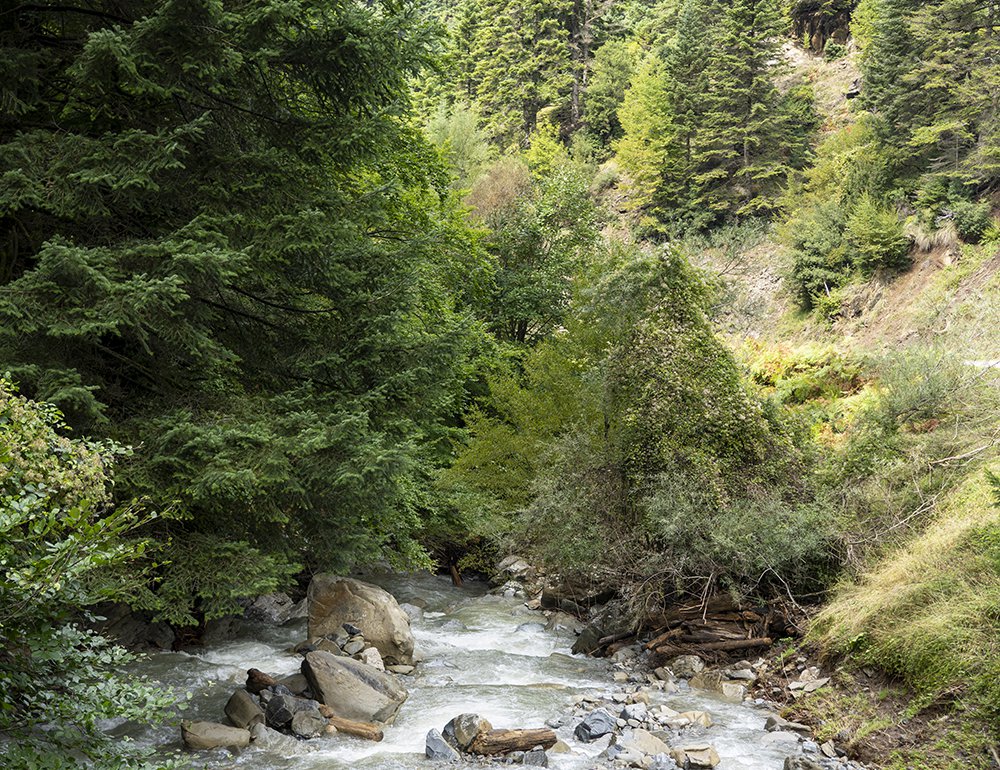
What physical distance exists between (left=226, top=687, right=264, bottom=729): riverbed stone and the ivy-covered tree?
1104 mm

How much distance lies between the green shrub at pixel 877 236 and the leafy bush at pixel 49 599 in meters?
23.3

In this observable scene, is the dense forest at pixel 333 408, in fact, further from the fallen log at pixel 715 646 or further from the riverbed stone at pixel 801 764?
the riverbed stone at pixel 801 764

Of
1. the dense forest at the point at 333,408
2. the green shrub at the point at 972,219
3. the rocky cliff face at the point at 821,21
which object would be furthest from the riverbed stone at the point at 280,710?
the rocky cliff face at the point at 821,21

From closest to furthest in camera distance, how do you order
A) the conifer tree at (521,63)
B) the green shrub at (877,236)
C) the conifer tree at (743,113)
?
the green shrub at (877,236)
the conifer tree at (743,113)
the conifer tree at (521,63)

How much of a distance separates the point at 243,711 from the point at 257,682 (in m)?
0.69

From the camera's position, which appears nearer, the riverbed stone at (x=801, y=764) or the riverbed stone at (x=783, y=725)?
the riverbed stone at (x=801, y=764)

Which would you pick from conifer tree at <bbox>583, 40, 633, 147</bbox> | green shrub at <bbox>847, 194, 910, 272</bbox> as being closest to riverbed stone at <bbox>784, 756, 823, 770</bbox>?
green shrub at <bbox>847, 194, 910, 272</bbox>

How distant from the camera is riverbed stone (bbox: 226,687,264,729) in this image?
6.65 m

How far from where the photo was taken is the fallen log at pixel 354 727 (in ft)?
22.1

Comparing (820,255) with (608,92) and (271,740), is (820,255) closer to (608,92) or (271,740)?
(608,92)

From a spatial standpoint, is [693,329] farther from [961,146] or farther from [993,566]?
[961,146]

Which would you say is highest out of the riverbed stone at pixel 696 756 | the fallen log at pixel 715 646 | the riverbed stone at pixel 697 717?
the riverbed stone at pixel 696 756

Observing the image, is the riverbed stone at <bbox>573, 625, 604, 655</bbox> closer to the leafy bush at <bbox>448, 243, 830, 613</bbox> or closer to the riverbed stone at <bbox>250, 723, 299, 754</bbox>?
the leafy bush at <bbox>448, 243, 830, 613</bbox>

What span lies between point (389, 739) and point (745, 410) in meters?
6.60
